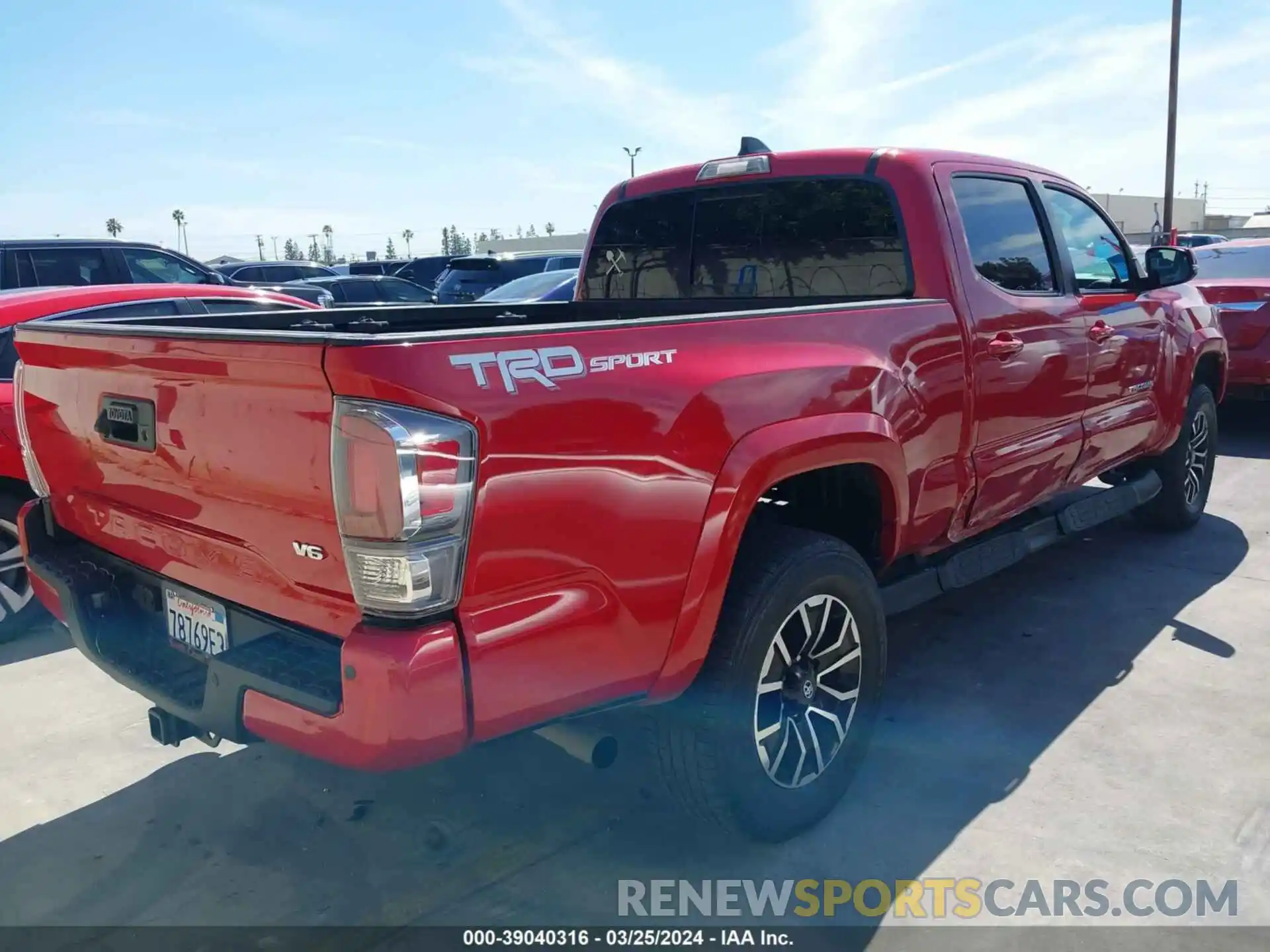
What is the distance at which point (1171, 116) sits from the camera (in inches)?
939

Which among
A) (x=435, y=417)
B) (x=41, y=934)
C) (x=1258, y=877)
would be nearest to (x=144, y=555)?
(x=41, y=934)

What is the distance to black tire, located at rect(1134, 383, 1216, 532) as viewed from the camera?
5.80 metres

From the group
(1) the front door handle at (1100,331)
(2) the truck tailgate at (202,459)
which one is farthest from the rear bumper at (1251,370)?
(2) the truck tailgate at (202,459)

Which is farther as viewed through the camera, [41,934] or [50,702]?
[50,702]

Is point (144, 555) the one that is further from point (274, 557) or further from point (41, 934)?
point (41, 934)

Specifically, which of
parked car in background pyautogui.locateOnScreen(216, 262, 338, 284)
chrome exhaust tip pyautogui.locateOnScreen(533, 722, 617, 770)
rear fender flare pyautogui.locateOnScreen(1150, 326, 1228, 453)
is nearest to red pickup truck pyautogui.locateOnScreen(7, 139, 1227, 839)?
chrome exhaust tip pyautogui.locateOnScreen(533, 722, 617, 770)

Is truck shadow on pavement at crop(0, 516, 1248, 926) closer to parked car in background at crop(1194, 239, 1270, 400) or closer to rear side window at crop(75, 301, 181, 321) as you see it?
rear side window at crop(75, 301, 181, 321)

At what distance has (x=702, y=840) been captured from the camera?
3127 millimetres

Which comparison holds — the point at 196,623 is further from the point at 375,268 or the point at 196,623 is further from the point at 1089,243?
the point at 375,268

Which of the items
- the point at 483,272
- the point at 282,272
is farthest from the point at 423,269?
the point at 483,272

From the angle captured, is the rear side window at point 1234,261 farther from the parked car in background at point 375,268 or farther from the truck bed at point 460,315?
the parked car in background at point 375,268

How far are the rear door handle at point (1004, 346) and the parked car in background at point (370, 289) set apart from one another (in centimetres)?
1303

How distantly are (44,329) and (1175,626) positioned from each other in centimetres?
477

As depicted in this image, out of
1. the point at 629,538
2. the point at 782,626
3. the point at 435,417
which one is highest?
the point at 435,417
